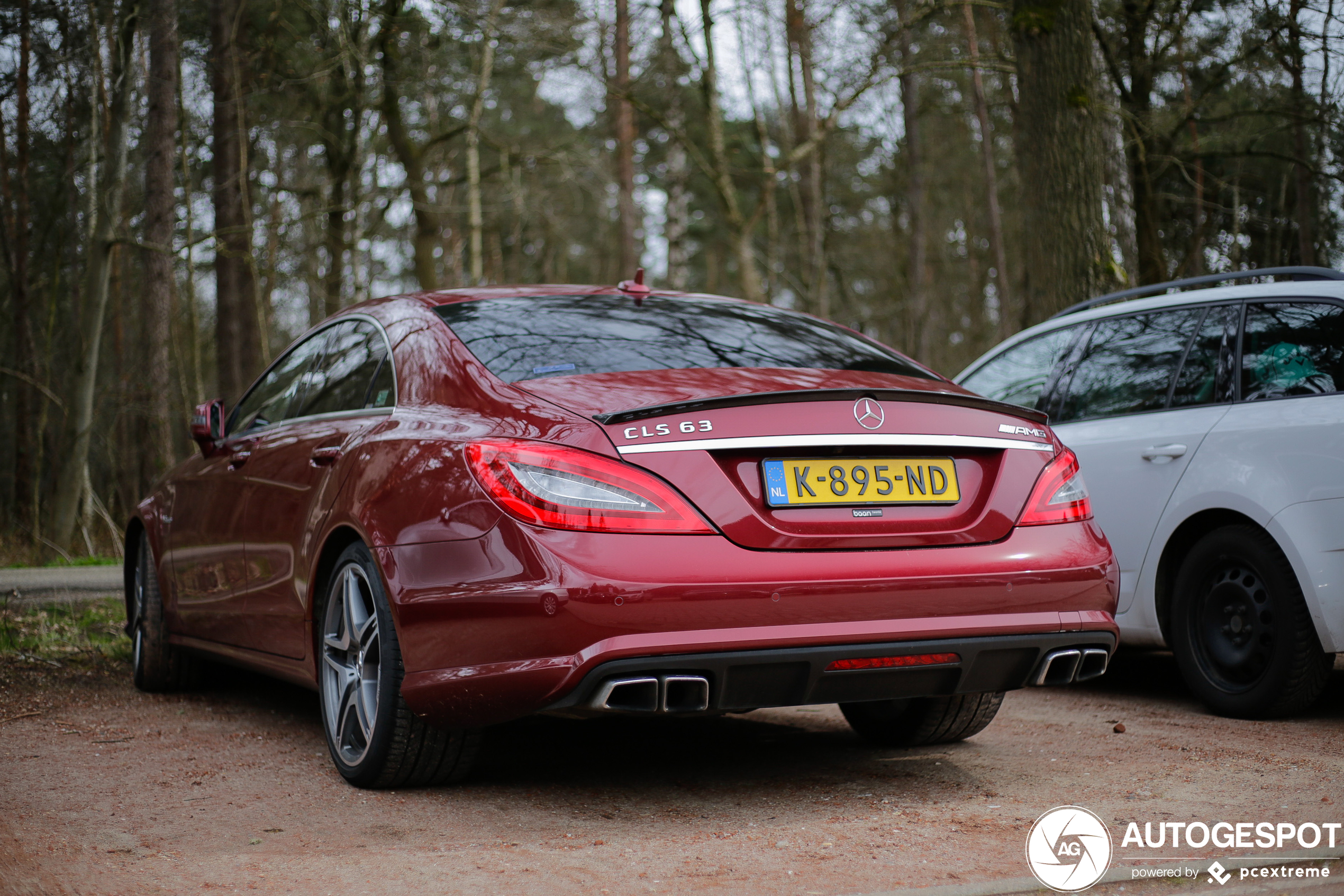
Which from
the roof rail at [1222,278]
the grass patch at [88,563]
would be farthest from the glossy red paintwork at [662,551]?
the grass patch at [88,563]

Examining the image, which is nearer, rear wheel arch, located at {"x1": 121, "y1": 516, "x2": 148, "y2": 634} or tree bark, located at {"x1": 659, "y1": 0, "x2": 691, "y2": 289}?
rear wheel arch, located at {"x1": 121, "y1": 516, "x2": 148, "y2": 634}

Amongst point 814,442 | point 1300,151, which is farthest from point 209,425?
point 1300,151

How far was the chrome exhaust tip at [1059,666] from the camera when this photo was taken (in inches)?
136

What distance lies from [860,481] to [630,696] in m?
0.81

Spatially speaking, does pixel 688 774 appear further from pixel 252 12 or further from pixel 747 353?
pixel 252 12

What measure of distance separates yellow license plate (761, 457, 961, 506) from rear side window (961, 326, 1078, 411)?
8.69ft


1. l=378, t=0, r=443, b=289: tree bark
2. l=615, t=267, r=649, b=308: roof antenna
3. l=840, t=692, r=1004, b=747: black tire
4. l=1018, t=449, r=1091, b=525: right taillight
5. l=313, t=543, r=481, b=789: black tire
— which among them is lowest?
l=840, t=692, r=1004, b=747: black tire

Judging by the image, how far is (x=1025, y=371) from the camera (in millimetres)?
6293

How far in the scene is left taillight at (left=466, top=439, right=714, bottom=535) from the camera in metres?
3.09

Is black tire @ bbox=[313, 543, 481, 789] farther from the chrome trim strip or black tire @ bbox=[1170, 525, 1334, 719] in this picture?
black tire @ bbox=[1170, 525, 1334, 719]

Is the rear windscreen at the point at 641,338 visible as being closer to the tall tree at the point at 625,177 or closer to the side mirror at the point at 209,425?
the side mirror at the point at 209,425

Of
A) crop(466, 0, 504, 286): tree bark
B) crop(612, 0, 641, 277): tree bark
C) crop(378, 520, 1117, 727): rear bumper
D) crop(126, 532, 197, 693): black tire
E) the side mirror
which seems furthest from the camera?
crop(612, 0, 641, 277): tree bark

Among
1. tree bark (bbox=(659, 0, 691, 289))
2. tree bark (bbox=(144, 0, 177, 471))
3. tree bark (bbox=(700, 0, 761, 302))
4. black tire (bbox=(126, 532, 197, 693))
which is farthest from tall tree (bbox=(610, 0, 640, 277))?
black tire (bbox=(126, 532, 197, 693))

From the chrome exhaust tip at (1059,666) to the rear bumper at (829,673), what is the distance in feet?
0.04
